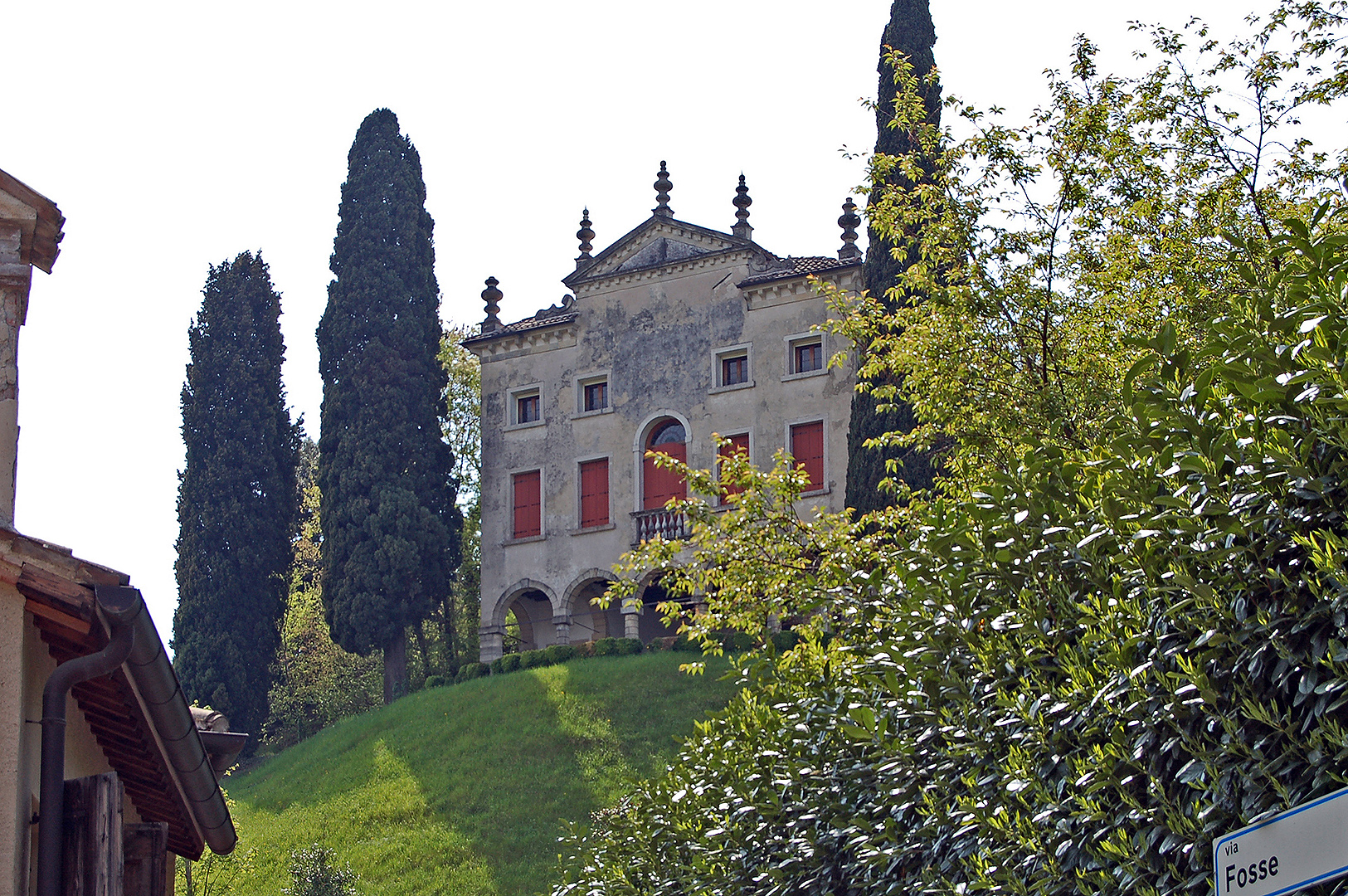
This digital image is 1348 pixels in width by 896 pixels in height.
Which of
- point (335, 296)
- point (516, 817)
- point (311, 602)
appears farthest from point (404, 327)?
point (516, 817)

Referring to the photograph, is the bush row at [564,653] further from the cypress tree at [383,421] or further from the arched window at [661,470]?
the arched window at [661,470]

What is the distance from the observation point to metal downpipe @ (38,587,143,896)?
225 inches

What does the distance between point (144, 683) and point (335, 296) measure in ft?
113

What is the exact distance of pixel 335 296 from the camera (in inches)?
1560

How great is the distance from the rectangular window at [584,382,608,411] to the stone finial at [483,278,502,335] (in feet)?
12.1

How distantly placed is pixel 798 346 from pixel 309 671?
66.2ft

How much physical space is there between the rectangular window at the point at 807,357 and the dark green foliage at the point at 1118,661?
2808 centimetres

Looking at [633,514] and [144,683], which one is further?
[633,514]

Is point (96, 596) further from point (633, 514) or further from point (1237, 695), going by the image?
point (633, 514)

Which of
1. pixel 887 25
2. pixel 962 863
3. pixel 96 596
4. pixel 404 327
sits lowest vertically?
pixel 962 863

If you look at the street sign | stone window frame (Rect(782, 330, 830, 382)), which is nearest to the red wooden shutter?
stone window frame (Rect(782, 330, 830, 382))

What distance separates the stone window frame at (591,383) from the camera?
37.9m

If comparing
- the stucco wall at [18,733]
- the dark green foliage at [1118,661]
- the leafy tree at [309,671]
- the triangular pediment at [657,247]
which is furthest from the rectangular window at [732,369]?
the stucco wall at [18,733]

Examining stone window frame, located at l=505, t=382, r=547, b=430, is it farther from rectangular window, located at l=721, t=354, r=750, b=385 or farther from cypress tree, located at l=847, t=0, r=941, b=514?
cypress tree, located at l=847, t=0, r=941, b=514
